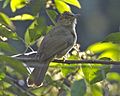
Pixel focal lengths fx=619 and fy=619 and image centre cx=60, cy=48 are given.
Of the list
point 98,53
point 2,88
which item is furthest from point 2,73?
point 98,53

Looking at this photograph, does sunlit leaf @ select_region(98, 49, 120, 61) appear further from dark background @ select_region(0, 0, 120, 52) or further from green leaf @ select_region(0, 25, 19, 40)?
dark background @ select_region(0, 0, 120, 52)

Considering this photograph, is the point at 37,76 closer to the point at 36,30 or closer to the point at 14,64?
the point at 36,30

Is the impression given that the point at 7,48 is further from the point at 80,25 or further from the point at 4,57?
the point at 80,25

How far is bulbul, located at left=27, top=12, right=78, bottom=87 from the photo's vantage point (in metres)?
2.88

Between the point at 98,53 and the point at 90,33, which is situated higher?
the point at 98,53

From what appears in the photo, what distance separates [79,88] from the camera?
2.42 metres

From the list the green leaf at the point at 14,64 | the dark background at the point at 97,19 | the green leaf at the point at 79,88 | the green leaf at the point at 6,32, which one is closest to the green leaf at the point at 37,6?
the green leaf at the point at 6,32

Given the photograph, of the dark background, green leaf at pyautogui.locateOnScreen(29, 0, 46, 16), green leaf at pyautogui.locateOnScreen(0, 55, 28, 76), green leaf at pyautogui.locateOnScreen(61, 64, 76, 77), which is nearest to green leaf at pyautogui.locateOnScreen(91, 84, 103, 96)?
green leaf at pyautogui.locateOnScreen(61, 64, 76, 77)

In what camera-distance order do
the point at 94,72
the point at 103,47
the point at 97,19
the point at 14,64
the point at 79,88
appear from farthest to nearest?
the point at 97,19 < the point at 103,47 < the point at 94,72 < the point at 79,88 < the point at 14,64

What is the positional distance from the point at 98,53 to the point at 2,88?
0.54 metres

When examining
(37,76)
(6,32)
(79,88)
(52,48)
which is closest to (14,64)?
(79,88)

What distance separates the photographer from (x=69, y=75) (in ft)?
9.62

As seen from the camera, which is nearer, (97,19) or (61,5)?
(61,5)

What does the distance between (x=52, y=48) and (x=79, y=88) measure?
2.28 ft
